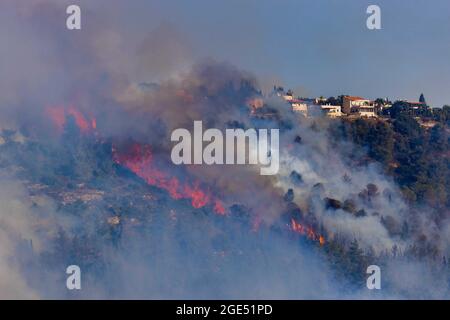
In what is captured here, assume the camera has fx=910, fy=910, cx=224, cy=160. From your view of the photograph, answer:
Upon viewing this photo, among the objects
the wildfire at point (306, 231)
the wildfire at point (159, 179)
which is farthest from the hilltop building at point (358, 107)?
the wildfire at point (159, 179)

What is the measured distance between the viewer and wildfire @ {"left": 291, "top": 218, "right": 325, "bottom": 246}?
3150 centimetres

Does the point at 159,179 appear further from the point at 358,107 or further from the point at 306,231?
the point at 358,107

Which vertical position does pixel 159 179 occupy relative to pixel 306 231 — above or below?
above

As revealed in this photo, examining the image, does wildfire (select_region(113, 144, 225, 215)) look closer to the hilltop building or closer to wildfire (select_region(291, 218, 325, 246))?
wildfire (select_region(291, 218, 325, 246))

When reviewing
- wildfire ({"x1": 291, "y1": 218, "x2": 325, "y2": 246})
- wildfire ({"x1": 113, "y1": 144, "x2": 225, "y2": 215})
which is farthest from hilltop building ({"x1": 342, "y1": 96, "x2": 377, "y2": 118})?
wildfire ({"x1": 113, "y1": 144, "x2": 225, "y2": 215})

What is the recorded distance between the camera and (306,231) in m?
31.6

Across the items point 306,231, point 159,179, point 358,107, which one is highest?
point 358,107

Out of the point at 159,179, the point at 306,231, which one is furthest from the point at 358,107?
the point at 159,179

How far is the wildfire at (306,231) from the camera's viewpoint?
3150cm

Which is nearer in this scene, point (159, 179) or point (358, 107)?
point (159, 179)
